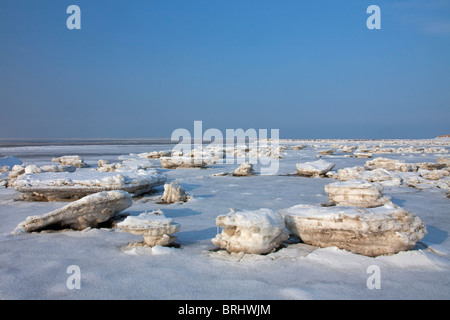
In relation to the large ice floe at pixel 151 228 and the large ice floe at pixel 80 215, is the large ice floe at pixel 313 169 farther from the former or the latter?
the large ice floe at pixel 151 228

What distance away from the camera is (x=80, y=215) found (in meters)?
4.24

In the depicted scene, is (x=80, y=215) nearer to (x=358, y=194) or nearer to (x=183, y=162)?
(x=358, y=194)

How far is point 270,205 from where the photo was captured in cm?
607

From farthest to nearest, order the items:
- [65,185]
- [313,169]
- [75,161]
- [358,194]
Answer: [75,161] < [313,169] < [65,185] < [358,194]

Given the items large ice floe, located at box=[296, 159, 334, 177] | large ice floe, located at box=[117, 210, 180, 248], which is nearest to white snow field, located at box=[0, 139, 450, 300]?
large ice floe, located at box=[117, 210, 180, 248]

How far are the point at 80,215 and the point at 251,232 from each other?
2.48 m

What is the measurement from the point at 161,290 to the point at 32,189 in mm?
5136

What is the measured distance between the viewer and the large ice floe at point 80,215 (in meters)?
4.09

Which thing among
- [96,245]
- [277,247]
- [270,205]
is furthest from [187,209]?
[277,247]

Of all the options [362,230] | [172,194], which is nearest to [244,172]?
[172,194]

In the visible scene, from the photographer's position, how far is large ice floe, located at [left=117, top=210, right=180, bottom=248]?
11.0 feet

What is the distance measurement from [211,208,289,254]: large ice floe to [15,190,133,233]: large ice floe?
6.35 ft

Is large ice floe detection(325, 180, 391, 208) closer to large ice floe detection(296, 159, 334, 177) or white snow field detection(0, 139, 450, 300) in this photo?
white snow field detection(0, 139, 450, 300)
